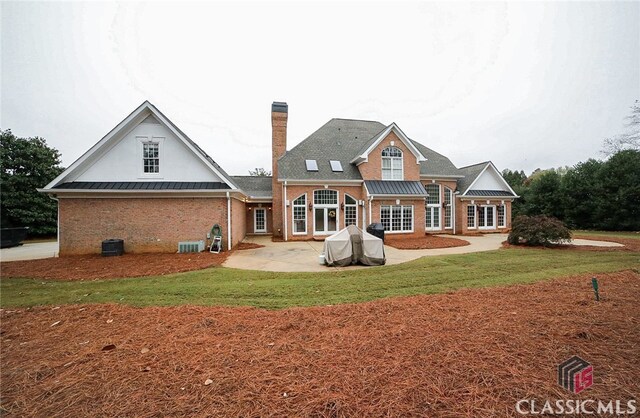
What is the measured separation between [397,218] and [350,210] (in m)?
3.54

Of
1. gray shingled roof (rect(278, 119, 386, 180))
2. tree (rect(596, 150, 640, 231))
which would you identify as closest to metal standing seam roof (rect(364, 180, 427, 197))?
gray shingled roof (rect(278, 119, 386, 180))

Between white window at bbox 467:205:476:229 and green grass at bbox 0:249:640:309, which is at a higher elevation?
white window at bbox 467:205:476:229

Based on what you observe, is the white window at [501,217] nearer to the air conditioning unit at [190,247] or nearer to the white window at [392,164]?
the white window at [392,164]

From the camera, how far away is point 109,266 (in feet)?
33.2

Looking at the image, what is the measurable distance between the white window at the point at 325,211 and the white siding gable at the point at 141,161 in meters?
7.49

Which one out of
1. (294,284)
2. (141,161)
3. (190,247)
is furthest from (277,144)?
(294,284)

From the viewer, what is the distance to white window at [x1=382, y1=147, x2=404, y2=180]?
19375 mm

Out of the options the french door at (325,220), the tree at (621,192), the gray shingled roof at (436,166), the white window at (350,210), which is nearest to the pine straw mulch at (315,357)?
the french door at (325,220)

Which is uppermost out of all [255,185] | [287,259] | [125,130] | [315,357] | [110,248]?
[125,130]

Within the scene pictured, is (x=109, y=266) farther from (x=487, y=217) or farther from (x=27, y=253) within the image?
(x=487, y=217)

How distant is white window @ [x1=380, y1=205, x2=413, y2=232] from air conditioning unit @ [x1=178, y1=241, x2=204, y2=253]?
12076mm

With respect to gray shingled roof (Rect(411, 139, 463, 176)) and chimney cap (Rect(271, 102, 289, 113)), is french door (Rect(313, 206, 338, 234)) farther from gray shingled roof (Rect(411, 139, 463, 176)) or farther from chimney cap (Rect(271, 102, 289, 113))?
gray shingled roof (Rect(411, 139, 463, 176))

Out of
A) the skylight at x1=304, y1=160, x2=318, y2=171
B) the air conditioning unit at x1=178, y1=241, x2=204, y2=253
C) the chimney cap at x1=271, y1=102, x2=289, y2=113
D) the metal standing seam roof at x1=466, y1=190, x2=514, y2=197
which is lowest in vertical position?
the air conditioning unit at x1=178, y1=241, x2=204, y2=253

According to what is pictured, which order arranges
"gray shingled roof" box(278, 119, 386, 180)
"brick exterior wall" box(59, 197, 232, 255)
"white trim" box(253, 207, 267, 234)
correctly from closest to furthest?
"brick exterior wall" box(59, 197, 232, 255) → "gray shingled roof" box(278, 119, 386, 180) → "white trim" box(253, 207, 267, 234)
